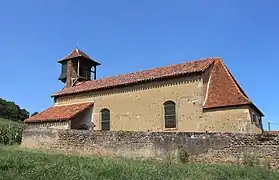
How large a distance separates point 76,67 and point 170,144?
798 inches

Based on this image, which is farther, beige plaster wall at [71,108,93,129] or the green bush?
the green bush

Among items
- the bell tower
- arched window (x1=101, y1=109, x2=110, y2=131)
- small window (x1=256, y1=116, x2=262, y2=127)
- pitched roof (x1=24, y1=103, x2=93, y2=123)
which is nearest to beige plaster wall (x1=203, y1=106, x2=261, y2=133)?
small window (x1=256, y1=116, x2=262, y2=127)

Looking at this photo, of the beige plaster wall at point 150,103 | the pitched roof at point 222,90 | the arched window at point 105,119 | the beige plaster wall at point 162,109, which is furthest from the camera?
the arched window at point 105,119

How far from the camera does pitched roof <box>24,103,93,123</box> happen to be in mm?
26653

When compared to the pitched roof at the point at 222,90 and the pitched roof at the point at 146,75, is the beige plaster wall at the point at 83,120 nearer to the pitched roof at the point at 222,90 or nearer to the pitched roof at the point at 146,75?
the pitched roof at the point at 146,75

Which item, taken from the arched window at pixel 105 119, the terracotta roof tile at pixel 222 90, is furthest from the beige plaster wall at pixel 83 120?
the terracotta roof tile at pixel 222 90

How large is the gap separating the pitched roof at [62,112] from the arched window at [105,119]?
4.86 ft

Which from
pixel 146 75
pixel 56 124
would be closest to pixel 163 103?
pixel 146 75

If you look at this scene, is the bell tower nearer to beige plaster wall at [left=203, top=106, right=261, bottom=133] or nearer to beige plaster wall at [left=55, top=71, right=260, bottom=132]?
beige plaster wall at [left=55, top=71, right=260, bottom=132]

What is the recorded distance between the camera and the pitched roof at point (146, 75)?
2381cm

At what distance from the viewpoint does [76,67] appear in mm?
35062

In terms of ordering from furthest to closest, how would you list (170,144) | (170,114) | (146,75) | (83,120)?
1. (83,120)
2. (146,75)
3. (170,114)
4. (170,144)

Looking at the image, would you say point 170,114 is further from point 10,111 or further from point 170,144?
point 10,111

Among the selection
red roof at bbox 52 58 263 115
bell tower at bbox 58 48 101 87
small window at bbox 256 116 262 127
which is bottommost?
small window at bbox 256 116 262 127
